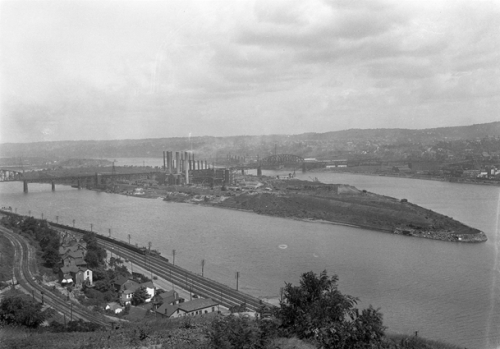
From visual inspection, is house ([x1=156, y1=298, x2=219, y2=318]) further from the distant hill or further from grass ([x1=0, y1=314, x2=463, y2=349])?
the distant hill

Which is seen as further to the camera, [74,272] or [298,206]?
[298,206]

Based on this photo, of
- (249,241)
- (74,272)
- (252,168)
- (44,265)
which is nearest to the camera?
(74,272)

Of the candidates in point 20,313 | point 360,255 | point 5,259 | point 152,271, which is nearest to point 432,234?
point 360,255

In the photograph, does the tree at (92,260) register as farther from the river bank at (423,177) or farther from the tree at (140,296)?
the river bank at (423,177)

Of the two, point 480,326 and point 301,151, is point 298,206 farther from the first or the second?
point 301,151

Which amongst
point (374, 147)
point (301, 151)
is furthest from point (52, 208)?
point (301, 151)

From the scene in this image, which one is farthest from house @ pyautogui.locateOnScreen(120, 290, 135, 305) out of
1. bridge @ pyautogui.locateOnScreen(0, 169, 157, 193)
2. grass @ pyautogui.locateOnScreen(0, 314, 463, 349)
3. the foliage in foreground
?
bridge @ pyautogui.locateOnScreen(0, 169, 157, 193)

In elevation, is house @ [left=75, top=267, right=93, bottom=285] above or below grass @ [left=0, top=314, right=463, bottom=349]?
below
